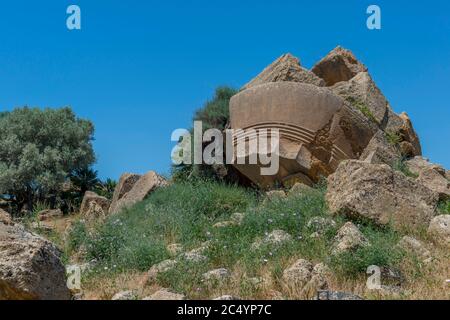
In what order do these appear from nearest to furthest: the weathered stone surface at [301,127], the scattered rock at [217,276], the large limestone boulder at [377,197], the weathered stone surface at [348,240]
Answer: the scattered rock at [217,276] < the weathered stone surface at [348,240] < the large limestone boulder at [377,197] < the weathered stone surface at [301,127]

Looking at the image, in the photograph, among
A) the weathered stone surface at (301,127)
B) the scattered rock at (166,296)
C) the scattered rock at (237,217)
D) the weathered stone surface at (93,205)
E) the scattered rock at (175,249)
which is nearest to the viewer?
the scattered rock at (166,296)

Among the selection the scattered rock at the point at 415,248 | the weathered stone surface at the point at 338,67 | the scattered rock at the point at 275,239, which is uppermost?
the weathered stone surface at the point at 338,67

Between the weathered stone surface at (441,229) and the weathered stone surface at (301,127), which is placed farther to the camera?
the weathered stone surface at (301,127)

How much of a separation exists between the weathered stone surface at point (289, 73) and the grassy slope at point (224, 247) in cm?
238

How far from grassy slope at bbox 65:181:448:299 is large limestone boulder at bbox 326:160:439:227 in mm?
181

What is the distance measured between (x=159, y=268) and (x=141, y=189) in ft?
17.0

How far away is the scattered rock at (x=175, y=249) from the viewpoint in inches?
332

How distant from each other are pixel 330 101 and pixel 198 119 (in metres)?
3.76

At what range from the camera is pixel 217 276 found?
7105mm

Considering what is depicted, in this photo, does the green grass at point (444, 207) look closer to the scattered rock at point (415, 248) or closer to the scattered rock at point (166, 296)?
the scattered rock at point (415, 248)

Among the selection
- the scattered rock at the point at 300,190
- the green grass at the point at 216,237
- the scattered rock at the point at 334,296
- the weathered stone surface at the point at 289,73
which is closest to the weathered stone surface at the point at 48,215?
the green grass at the point at 216,237
